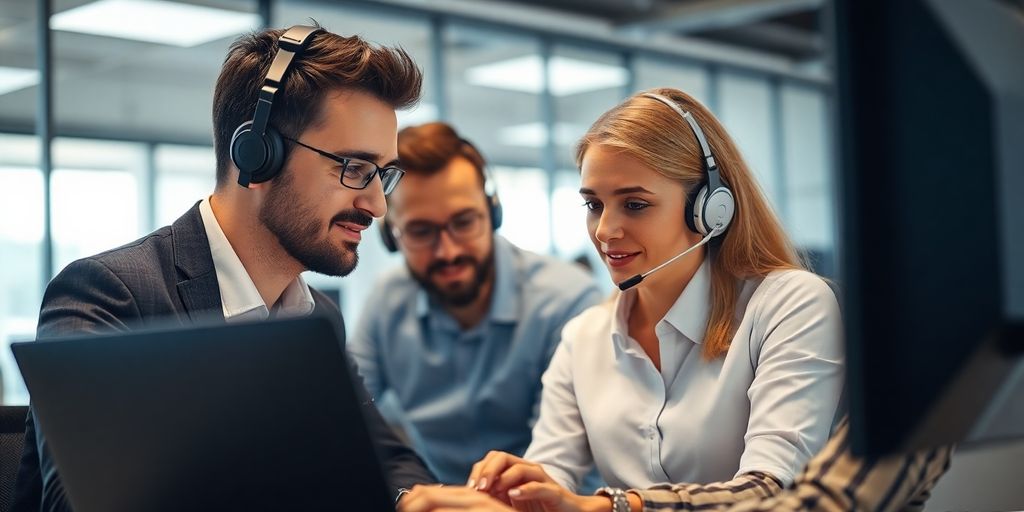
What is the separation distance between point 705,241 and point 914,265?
90 cm

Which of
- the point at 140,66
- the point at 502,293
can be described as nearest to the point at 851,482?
the point at 502,293

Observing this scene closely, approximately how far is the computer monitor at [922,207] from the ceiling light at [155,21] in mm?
3986

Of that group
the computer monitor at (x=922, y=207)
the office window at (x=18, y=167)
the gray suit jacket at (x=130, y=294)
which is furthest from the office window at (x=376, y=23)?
the computer monitor at (x=922, y=207)

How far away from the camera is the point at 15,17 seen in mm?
4227

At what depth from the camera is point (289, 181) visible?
62.2 inches

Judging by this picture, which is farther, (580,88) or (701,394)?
(580,88)

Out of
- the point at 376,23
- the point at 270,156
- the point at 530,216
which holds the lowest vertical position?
the point at 530,216

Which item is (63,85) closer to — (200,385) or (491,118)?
(491,118)

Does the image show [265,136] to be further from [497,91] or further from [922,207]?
[497,91]

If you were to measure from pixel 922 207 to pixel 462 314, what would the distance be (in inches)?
77.0

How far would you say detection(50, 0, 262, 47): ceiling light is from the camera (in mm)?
4387

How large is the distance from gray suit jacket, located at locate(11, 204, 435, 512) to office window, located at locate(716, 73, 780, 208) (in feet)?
21.4

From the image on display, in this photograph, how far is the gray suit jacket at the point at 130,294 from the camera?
1.30 metres

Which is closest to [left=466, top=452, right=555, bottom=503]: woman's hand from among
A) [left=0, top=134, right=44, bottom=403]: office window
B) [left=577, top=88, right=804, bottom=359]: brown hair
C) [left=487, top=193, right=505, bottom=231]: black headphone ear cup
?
[left=577, top=88, right=804, bottom=359]: brown hair
